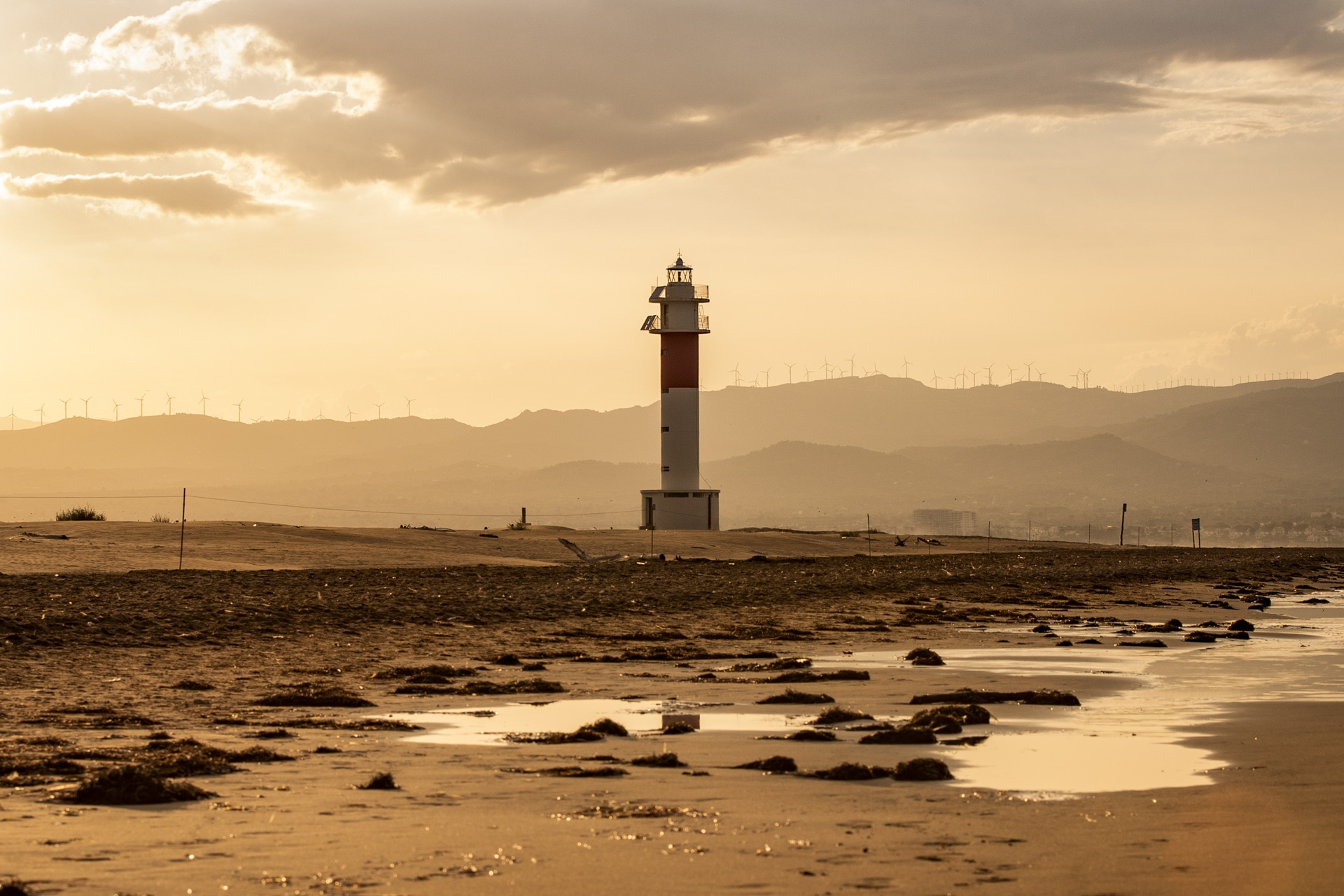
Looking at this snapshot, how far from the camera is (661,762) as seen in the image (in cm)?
1056

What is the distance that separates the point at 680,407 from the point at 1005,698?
154 feet

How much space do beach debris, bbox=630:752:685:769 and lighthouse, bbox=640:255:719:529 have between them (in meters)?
50.5

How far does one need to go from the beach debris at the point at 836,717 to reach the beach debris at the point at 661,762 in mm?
2685

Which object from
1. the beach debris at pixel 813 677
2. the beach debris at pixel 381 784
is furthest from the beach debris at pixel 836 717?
the beach debris at pixel 381 784

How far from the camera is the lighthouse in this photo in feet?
202

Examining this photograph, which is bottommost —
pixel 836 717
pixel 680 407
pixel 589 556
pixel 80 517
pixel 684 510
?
pixel 836 717

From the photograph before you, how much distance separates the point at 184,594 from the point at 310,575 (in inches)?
287

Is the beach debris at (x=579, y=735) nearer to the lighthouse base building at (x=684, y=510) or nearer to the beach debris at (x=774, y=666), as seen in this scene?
the beach debris at (x=774, y=666)

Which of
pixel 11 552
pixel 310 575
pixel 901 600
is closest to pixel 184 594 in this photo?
pixel 310 575

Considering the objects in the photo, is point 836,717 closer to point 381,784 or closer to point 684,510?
point 381,784

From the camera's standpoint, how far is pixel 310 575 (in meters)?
31.8

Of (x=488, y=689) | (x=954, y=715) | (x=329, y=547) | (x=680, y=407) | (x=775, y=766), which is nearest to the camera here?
(x=775, y=766)

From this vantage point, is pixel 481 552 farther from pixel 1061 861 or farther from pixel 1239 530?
pixel 1239 530

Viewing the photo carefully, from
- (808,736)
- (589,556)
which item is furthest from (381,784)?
(589,556)
